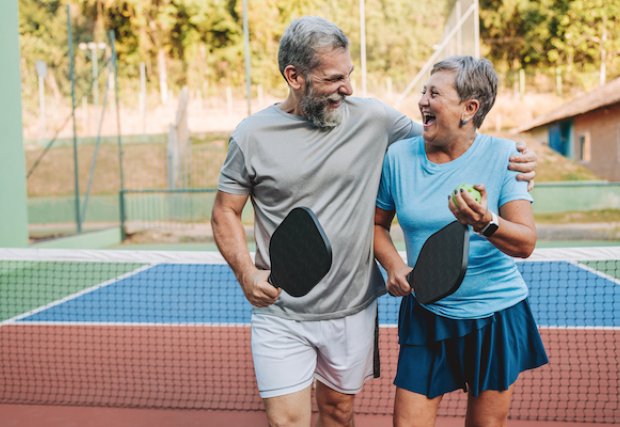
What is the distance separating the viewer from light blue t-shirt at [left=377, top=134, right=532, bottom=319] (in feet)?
8.10

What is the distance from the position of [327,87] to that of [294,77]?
13 centimetres

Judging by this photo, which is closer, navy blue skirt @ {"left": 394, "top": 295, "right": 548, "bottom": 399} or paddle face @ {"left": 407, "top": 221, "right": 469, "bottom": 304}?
paddle face @ {"left": 407, "top": 221, "right": 469, "bottom": 304}

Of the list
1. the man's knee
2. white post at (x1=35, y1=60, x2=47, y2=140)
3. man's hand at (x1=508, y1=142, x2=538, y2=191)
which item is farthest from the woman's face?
→ white post at (x1=35, y1=60, x2=47, y2=140)

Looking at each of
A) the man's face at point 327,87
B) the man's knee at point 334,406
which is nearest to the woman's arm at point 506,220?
the man's face at point 327,87

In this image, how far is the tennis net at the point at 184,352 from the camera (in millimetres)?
4812

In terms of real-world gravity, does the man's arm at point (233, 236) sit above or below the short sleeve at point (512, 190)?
below

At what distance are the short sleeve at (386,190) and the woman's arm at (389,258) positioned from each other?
31 mm

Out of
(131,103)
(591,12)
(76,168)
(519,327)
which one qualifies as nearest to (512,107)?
(591,12)

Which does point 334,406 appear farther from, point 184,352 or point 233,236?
point 184,352

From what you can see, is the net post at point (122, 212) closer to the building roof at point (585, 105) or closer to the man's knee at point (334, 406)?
the building roof at point (585, 105)

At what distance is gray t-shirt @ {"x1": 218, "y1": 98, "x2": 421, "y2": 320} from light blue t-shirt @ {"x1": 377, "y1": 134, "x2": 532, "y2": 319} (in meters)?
0.18

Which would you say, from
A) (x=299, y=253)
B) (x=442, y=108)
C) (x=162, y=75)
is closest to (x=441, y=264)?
(x=299, y=253)

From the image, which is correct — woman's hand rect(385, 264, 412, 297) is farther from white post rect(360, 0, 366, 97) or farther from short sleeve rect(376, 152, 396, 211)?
white post rect(360, 0, 366, 97)

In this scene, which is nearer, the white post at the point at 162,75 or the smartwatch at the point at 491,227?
the smartwatch at the point at 491,227
